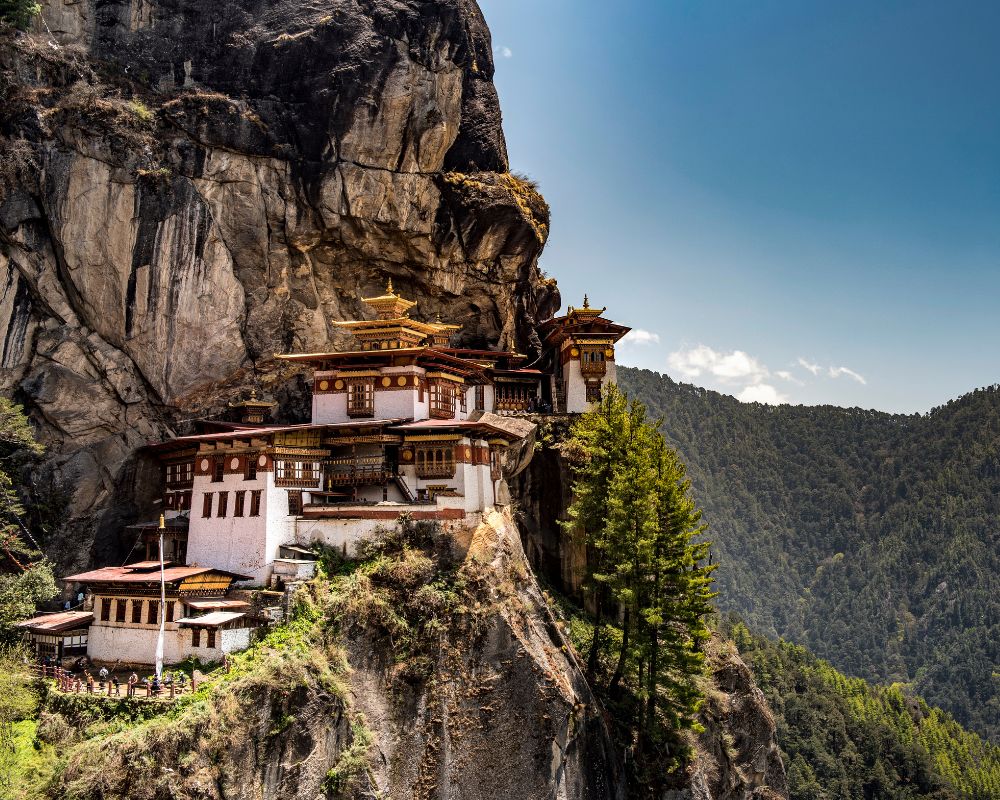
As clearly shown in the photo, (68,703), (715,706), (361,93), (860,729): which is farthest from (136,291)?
(860,729)

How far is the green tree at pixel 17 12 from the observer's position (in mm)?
42375

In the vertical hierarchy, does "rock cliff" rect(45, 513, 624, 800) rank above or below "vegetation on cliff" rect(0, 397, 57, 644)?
below

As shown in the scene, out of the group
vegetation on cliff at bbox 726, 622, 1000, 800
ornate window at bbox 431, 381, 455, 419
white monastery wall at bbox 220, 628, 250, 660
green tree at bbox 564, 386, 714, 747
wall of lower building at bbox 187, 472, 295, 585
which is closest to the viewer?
white monastery wall at bbox 220, 628, 250, 660

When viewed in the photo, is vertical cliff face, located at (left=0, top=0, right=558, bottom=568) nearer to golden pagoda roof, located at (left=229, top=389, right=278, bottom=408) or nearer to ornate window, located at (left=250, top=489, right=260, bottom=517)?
golden pagoda roof, located at (left=229, top=389, right=278, bottom=408)

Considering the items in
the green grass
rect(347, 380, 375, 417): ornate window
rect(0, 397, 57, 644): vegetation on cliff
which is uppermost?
rect(347, 380, 375, 417): ornate window

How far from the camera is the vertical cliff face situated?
40.4 m

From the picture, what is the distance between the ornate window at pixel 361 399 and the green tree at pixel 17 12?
79.7ft

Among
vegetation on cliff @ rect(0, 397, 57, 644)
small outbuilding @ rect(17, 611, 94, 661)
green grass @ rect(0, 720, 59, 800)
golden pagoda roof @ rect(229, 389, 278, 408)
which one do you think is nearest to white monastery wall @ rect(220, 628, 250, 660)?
small outbuilding @ rect(17, 611, 94, 661)

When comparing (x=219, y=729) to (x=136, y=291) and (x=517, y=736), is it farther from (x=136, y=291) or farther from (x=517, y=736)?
(x=136, y=291)

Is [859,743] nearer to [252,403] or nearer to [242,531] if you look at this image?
[252,403]

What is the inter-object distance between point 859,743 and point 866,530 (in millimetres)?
91490

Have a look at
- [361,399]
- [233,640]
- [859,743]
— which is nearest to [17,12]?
[361,399]

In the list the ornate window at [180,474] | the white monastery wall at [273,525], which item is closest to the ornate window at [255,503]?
the white monastery wall at [273,525]

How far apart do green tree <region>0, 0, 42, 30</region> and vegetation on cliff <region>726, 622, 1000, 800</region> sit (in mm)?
87124
